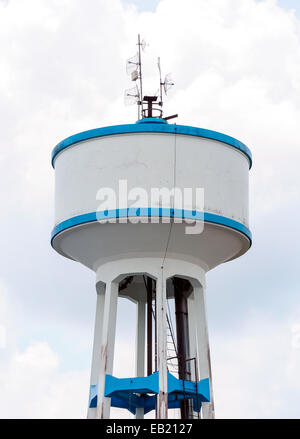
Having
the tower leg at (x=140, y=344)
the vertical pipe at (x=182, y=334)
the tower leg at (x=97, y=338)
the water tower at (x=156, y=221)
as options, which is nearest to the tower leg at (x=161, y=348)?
the water tower at (x=156, y=221)

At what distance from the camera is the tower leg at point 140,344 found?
1826 centimetres

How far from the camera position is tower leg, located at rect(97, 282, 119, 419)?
15648 millimetres

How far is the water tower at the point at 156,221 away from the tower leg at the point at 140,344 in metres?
1.18

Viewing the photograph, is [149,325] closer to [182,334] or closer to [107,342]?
[182,334]

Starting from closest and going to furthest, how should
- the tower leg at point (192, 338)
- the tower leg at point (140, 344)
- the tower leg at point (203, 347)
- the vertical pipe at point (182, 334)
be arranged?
the tower leg at point (203, 347) → the tower leg at point (192, 338) → the vertical pipe at point (182, 334) → the tower leg at point (140, 344)

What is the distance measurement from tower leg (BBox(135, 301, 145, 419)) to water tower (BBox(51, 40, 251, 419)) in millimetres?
1178

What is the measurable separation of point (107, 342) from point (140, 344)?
280 cm

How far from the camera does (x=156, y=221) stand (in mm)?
15078

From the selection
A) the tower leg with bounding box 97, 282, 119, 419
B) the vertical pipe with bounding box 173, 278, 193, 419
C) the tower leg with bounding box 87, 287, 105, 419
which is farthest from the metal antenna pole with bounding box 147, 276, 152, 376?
the tower leg with bounding box 97, 282, 119, 419

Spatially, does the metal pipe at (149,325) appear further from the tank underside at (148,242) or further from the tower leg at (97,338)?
the tank underside at (148,242)

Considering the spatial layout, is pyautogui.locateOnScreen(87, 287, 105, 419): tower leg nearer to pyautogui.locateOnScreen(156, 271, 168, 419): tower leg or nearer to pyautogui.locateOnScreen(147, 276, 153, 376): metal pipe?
pyautogui.locateOnScreen(147, 276, 153, 376): metal pipe

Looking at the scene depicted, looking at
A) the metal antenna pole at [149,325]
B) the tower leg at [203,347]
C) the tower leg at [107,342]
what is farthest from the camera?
the metal antenna pole at [149,325]

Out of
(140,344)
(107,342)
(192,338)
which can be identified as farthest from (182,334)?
(107,342)
